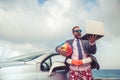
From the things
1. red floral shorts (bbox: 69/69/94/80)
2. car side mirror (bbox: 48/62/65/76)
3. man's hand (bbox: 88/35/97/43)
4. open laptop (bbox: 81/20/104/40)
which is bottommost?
red floral shorts (bbox: 69/69/94/80)

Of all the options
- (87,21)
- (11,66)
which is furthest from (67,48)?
(11,66)

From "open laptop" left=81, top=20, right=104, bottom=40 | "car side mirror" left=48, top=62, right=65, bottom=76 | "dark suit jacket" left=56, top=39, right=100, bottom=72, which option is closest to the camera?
"open laptop" left=81, top=20, right=104, bottom=40

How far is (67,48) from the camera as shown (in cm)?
643

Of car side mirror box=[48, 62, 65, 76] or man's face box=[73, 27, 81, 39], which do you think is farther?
car side mirror box=[48, 62, 65, 76]

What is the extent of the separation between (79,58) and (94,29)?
2.21 feet

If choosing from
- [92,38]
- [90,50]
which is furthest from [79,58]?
[92,38]

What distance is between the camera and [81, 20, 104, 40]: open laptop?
618 centimetres

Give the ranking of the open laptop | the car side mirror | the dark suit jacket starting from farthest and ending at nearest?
the car side mirror, the dark suit jacket, the open laptop

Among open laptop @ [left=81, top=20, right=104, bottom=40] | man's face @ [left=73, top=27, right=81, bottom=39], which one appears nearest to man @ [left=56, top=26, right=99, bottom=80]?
man's face @ [left=73, top=27, right=81, bottom=39]

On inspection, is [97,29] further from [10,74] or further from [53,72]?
[10,74]

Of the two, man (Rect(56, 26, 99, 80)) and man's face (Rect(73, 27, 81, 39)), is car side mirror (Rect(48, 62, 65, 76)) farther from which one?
man's face (Rect(73, 27, 81, 39))

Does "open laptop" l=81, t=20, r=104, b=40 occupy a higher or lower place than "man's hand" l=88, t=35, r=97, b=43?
higher

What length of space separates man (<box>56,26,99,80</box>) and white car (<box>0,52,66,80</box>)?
452 millimetres

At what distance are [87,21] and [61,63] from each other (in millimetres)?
1229
